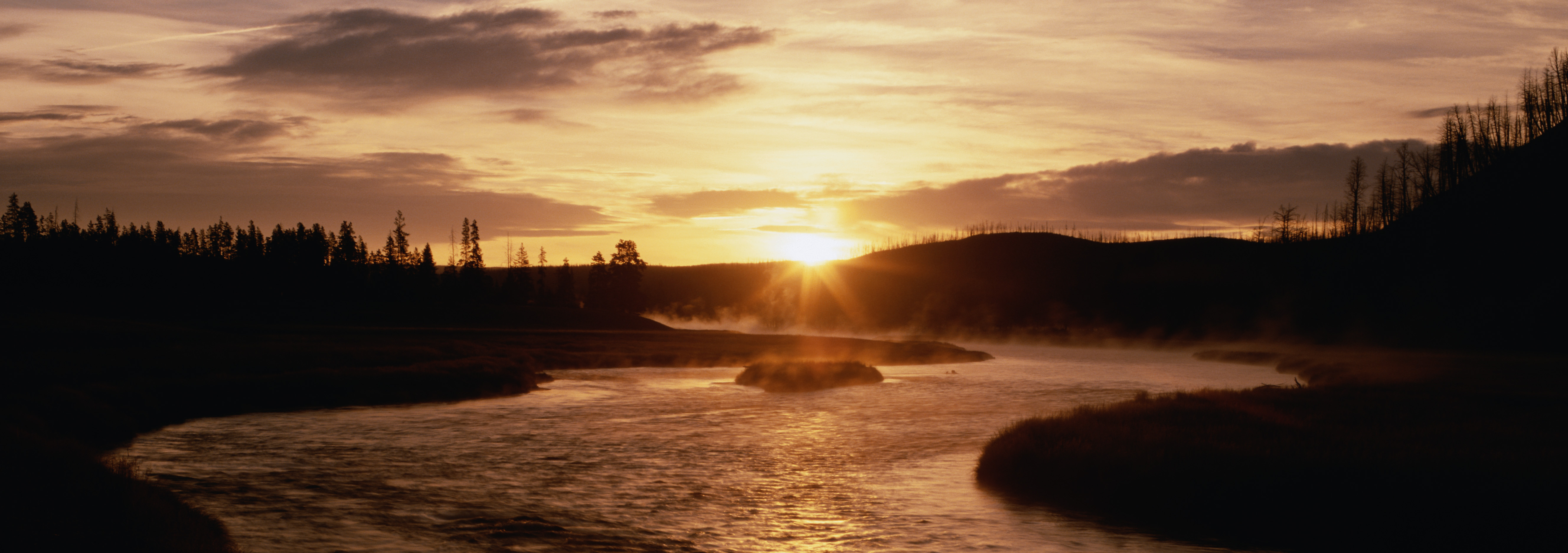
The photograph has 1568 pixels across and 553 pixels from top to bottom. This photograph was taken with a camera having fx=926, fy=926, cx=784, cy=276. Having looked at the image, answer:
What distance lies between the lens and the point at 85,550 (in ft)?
46.1

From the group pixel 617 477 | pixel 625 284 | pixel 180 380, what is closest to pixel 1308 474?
pixel 617 477

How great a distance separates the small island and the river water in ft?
24.0

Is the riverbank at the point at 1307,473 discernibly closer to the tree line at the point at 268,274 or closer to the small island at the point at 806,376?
the small island at the point at 806,376

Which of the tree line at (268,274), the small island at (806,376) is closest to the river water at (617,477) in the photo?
the small island at (806,376)

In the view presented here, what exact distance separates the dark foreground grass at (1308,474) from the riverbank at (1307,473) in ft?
0.13

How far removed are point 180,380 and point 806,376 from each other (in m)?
33.7

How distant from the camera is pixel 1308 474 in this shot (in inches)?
847

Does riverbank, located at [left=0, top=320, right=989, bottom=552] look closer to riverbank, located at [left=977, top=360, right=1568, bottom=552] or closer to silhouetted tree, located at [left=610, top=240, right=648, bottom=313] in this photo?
riverbank, located at [left=977, top=360, right=1568, bottom=552]

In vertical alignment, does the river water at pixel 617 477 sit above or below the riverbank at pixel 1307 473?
below

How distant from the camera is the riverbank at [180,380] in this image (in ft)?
53.4

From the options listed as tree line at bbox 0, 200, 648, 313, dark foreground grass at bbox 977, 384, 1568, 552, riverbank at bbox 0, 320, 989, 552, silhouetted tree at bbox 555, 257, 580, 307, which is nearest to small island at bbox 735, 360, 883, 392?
riverbank at bbox 0, 320, 989, 552

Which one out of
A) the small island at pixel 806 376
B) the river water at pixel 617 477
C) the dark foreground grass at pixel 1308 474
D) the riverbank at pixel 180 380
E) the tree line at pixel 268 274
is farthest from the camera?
the tree line at pixel 268 274

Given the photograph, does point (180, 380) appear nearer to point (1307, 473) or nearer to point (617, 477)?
point (617, 477)

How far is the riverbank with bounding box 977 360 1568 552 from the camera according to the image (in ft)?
62.6
